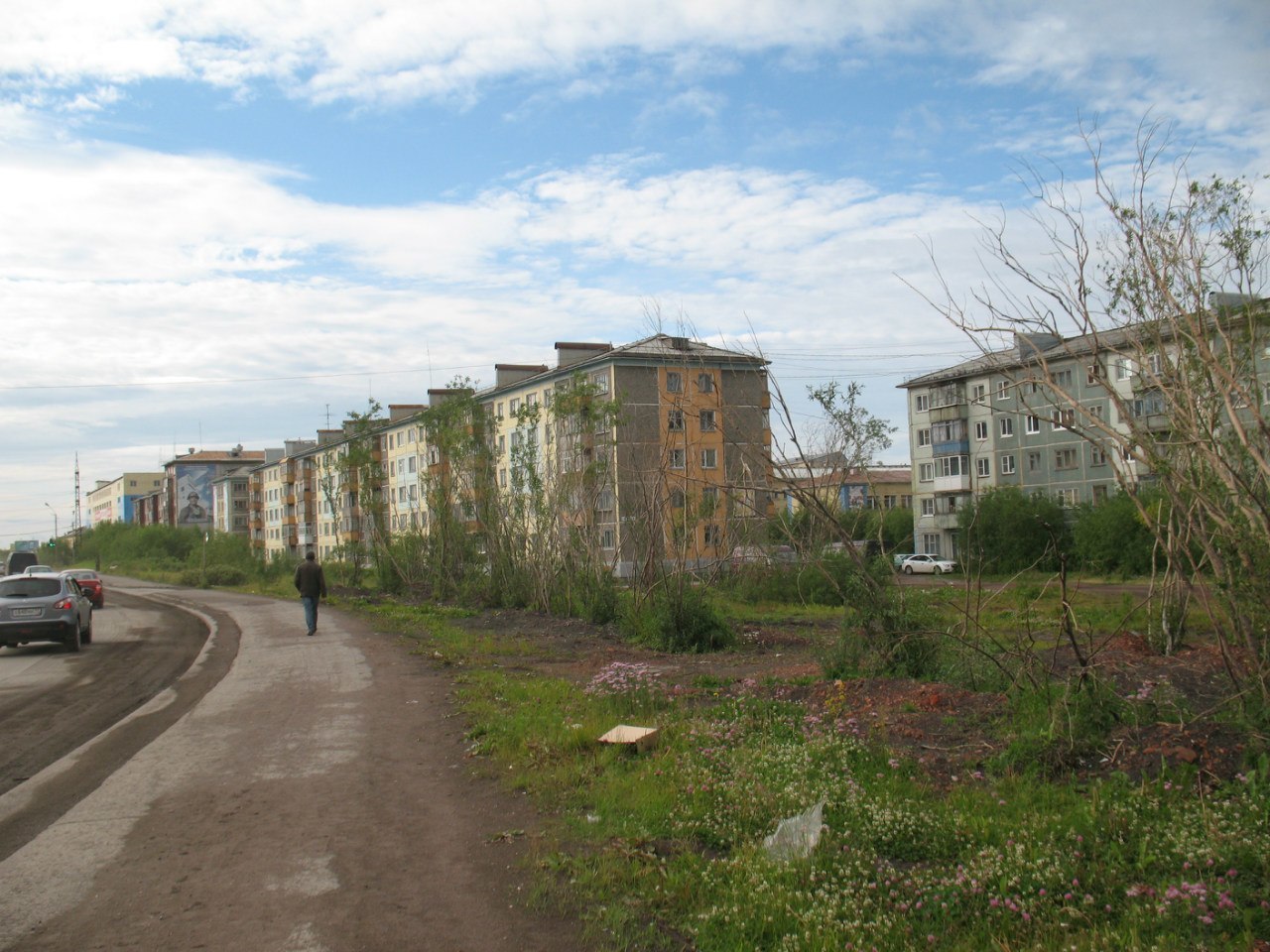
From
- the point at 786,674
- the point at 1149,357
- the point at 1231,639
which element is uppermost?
the point at 1149,357

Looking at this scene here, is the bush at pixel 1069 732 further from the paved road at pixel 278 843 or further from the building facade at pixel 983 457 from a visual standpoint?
the building facade at pixel 983 457

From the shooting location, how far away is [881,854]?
5.41 m

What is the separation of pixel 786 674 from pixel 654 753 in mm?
4611

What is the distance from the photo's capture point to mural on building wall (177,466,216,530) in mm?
129125

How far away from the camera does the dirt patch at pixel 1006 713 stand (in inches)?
248

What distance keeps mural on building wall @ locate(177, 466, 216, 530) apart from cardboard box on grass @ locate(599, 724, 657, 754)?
130 m

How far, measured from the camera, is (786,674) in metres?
12.2

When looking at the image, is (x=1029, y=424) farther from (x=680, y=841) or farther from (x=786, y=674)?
(x=680, y=841)

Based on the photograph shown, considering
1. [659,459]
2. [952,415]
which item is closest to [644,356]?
[659,459]

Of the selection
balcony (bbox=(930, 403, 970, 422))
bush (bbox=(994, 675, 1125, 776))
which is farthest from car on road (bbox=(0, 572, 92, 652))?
balcony (bbox=(930, 403, 970, 422))

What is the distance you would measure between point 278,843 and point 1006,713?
540 centimetres

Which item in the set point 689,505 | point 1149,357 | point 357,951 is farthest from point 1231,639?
point 689,505

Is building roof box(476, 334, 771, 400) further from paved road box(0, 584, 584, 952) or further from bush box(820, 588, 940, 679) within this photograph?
paved road box(0, 584, 584, 952)

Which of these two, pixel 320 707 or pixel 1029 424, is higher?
pixel 1029 424
